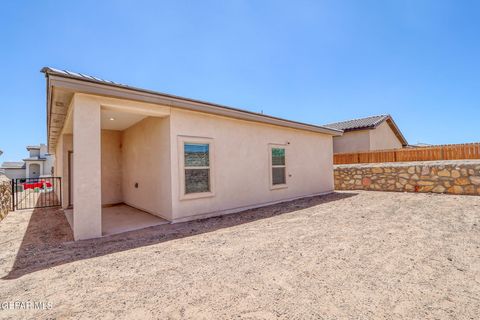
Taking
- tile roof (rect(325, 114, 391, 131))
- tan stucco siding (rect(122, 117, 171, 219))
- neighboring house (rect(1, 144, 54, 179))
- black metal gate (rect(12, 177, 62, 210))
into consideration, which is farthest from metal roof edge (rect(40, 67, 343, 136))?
neighboring house (rect(1, 144, 54, 179))

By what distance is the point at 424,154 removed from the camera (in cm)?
1091

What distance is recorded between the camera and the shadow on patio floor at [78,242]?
11.8 feet

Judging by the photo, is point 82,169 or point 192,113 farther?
point 192,113

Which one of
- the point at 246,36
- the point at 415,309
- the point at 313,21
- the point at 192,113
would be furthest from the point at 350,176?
the point at 415,309

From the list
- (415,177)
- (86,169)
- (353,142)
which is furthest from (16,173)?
(415,177)

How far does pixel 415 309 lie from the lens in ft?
6.89

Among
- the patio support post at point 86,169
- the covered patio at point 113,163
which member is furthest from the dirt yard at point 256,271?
the covered patio at point 113,163

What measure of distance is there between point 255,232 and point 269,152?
3.84 metres

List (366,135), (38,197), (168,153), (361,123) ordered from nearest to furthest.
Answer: (168,153)
(38,197)
(366,135)
(361,123)

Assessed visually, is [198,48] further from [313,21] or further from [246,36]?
[313,21]

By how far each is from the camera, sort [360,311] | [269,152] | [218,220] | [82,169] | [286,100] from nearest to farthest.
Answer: [360,311] < [82,169] < [218,220] < [269,152] < [286,100]

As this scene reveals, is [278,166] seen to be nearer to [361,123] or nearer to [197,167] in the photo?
[197,167]

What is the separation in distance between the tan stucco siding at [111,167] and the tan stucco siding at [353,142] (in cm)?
1507

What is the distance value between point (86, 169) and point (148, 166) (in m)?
2.40
